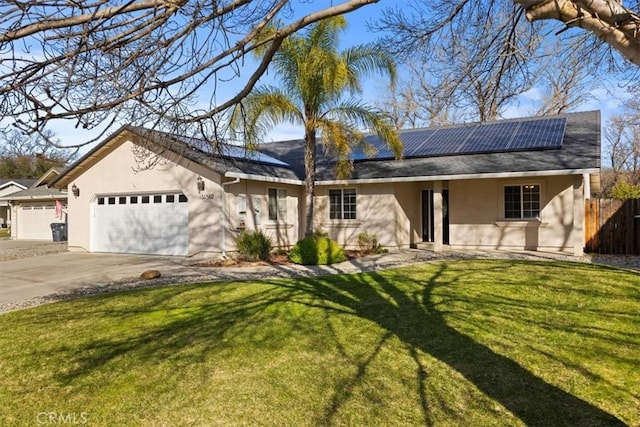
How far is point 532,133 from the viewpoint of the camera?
17.2 m

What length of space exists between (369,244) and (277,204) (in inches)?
147

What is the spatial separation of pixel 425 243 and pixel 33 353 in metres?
14.6

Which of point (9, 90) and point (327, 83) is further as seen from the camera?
point (327, 83)

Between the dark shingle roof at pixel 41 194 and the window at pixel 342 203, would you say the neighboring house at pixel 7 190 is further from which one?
the window at pixel 342 203

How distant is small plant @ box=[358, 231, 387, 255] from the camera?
53.4ft

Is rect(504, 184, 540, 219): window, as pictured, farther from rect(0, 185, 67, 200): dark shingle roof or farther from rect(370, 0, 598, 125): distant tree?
rect(0, 185, 67, 200): dark shingle roof

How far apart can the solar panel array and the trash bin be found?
16.6 metres

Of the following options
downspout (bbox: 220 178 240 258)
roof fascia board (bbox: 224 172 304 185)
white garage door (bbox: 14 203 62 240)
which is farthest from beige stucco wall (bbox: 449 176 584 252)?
white garage door (bbox: 14 203 62 240)

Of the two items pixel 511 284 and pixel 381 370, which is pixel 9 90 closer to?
pixel 381 370

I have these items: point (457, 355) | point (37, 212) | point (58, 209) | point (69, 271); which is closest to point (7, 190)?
point (37, 212)

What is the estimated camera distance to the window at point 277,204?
1708 cm

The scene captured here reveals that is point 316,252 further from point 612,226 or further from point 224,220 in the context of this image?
point 612,226

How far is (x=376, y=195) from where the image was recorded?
55.7 feet

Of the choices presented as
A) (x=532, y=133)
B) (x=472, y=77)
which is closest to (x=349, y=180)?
(x=532, y=133)
